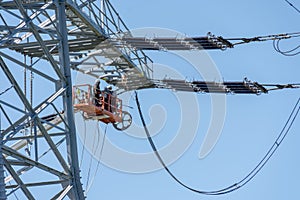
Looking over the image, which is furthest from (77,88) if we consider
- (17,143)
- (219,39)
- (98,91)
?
(219,39)

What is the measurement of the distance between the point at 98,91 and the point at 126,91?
199cm

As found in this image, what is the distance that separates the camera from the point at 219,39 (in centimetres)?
2889

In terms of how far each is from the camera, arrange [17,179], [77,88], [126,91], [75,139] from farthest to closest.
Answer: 1. [126,91]
2. [77,88]
3. [75,139]
4. [17,179]

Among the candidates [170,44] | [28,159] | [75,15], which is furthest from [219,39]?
[28,159]

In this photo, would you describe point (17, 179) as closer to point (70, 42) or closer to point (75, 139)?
point (75, 139)

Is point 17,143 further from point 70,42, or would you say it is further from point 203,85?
point 203,85

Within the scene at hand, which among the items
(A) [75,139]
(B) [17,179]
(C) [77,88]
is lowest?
(B) [17,179]

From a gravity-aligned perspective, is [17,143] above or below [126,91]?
below

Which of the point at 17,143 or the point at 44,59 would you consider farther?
the point at 17,143

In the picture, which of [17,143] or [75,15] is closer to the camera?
[75,15]

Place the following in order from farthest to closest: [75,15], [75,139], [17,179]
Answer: [75,15] → [75,139] → [17,179]

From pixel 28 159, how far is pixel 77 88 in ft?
22.2

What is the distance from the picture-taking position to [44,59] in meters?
29.7

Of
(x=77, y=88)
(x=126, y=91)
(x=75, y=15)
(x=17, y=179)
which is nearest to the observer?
(x=17, y=179)
